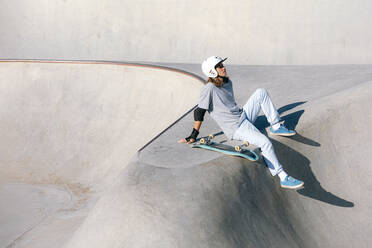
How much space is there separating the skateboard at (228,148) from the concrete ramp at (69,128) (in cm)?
333

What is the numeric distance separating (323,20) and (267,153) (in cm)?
956

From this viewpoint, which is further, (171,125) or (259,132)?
(171,125)

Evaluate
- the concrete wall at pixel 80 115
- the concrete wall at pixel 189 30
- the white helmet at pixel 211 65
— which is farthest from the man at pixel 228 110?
the concrete wall at pixel 189 30

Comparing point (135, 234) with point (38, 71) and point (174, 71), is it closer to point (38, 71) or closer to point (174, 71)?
point (174, 71)

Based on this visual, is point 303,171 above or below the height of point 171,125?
below

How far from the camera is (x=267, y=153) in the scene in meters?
5.19

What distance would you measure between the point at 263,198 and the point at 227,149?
32.3 inches

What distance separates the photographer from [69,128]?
11273 mm

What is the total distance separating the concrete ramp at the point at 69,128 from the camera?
876cm

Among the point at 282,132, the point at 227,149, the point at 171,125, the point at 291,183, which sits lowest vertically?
the point at 291,183

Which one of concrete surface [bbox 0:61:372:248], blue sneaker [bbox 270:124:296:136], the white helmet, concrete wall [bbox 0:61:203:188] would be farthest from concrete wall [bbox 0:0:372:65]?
the white helmet

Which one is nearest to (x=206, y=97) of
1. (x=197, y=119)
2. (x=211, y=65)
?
(x=197, y=119)

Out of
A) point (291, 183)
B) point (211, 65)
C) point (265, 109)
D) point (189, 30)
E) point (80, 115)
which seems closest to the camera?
point (291, 183)

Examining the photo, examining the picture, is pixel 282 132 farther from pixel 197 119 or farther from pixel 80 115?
pixel 80 115
